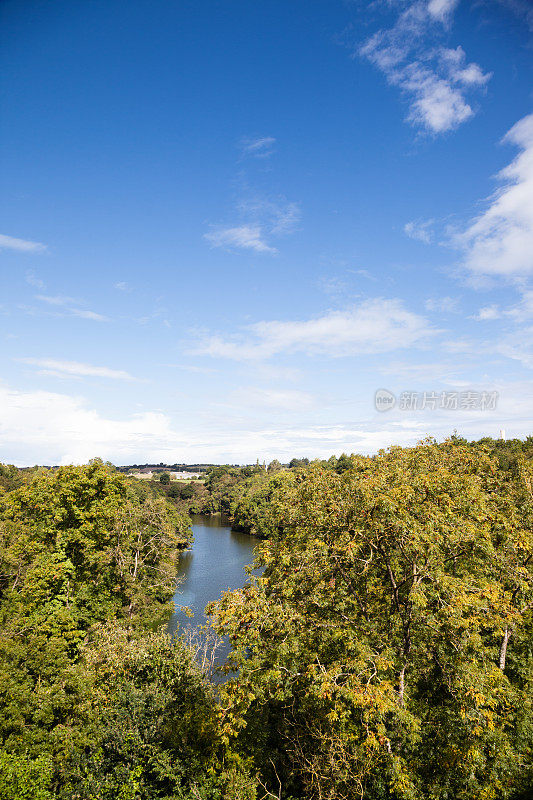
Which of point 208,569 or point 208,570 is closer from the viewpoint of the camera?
point 208,570

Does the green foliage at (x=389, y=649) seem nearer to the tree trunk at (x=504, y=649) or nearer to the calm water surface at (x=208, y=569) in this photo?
the tree trunk at (x=504, y=649)

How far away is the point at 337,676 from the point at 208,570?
46.9m

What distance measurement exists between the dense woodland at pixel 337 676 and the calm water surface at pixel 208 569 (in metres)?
11.0

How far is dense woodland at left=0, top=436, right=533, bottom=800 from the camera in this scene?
33.0 feet

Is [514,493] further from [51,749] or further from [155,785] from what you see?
[51,749]

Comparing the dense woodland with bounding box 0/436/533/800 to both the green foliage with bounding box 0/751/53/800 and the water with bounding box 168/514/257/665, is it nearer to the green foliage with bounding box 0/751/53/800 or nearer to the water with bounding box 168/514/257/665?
the green foliage with bounding box 0/751/53/800

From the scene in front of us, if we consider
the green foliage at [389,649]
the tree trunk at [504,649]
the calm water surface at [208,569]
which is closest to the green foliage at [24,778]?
the green foliage at [389,649]

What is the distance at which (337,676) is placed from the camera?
9742mm

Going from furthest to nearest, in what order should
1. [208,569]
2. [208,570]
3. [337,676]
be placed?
[208,569] < [208,570] < [337,676]

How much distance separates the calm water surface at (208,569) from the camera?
119ft

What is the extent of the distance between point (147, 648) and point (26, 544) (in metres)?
11.3

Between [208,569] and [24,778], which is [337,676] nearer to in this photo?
[24,778]

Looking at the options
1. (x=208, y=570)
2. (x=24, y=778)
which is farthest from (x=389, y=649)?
(x=208, y=570)

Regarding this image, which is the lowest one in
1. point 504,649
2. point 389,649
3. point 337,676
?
point 504,649
